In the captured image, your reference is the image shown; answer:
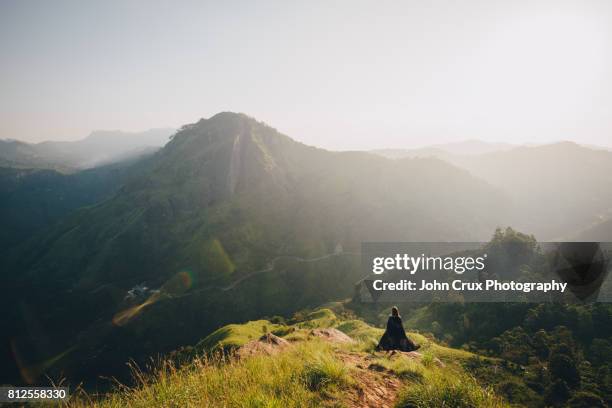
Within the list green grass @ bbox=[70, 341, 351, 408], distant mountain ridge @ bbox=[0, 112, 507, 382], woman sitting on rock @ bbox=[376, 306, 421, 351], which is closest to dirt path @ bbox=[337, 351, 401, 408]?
green grass @ bbox=[70, 341, 351, 408]

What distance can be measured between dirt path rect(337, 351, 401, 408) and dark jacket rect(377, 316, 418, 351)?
371 cm

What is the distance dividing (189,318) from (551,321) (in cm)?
8602

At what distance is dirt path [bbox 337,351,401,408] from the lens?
6.15 meters

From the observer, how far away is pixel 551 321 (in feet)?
88.2

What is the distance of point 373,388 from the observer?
6883 millimetres

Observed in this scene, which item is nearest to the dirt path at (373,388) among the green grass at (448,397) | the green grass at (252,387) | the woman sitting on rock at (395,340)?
the green grass at (252,387)

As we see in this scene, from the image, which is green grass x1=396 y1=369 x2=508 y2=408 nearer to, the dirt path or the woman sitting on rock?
the dirt path

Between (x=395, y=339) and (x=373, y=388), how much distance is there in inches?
247

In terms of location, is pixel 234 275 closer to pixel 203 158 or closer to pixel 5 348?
pixel 5 348

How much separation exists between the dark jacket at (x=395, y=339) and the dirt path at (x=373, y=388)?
3.71 meters

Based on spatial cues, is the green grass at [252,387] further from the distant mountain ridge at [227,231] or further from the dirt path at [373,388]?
the distant mountain ridge at [227,231]

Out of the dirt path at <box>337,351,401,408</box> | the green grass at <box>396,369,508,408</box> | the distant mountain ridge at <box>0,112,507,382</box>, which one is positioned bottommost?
the distant mountain ridge at <box>0,112,507,382</box>

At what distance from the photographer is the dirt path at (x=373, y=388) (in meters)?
6.15

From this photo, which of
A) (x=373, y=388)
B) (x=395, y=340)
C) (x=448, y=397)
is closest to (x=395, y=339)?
(x=395, y=340)
